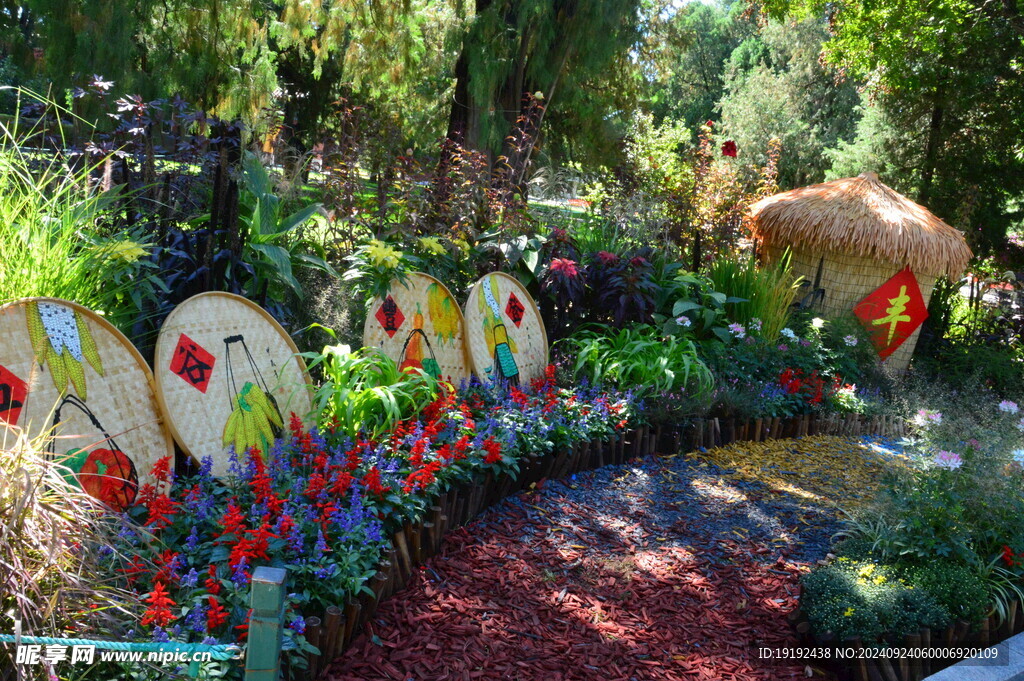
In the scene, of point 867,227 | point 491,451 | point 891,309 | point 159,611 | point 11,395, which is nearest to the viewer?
point 159,611

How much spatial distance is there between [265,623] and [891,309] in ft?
22.3

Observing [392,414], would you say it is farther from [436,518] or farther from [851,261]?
[851,261]

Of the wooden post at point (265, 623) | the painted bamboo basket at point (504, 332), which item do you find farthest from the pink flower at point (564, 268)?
the wooden post at point (265, 623)

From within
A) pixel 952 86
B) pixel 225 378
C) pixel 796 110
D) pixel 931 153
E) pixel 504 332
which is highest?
pixel 796 110

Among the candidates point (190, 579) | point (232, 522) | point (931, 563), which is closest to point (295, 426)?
point (232, 522)

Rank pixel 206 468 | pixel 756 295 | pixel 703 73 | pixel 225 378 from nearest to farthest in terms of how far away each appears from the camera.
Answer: pixel 206 468
pixel 225 378
pixel 756 295
pixel 703 73

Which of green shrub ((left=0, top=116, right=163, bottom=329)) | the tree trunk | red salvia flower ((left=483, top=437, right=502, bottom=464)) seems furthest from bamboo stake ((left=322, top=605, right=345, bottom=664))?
the tree trunk

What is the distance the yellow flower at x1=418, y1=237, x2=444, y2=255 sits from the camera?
4.96 m

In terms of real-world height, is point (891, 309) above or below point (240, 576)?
above

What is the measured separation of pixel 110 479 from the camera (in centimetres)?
286

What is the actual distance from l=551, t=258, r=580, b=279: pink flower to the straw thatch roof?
2.82 meters

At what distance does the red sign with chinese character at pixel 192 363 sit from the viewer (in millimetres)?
3277

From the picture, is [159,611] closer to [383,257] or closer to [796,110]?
[383,257]

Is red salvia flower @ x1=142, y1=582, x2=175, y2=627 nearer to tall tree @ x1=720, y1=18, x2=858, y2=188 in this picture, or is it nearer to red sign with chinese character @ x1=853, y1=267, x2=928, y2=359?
red sign with chinese character @ x1=853, y1=267, x2=928, y2=359
